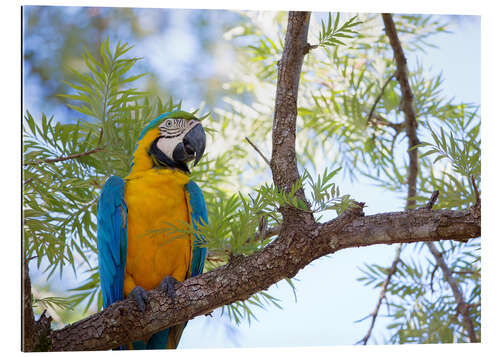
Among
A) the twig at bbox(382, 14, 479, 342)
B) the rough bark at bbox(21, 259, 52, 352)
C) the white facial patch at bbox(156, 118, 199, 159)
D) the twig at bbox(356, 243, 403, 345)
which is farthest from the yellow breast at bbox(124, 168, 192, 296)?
the twig at bbox(382, 14, 479, 342)

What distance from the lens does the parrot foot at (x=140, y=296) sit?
1.56 m

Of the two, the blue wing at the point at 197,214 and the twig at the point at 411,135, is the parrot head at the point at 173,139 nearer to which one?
the blue wing at the point at 197,214

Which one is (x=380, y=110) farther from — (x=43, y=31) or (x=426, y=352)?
(x=43, y=31)

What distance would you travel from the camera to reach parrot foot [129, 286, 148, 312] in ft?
5.12

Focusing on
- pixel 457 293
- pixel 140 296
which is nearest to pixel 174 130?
pixel 140 296

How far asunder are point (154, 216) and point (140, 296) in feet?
0.82

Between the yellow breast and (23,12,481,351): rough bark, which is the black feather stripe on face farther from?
(23,12,481,351): rough bark

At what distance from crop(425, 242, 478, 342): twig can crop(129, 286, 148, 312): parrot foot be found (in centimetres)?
98

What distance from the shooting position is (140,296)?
1.58 m

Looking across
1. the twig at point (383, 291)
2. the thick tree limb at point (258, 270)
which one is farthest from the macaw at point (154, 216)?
the twig at point (383, 291)

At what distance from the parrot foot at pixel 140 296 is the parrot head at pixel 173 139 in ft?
1.27

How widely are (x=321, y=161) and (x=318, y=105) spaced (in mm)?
210

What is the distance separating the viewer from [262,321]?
184 centimetres

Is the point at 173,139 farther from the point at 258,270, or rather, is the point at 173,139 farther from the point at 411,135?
the point at 411,135
